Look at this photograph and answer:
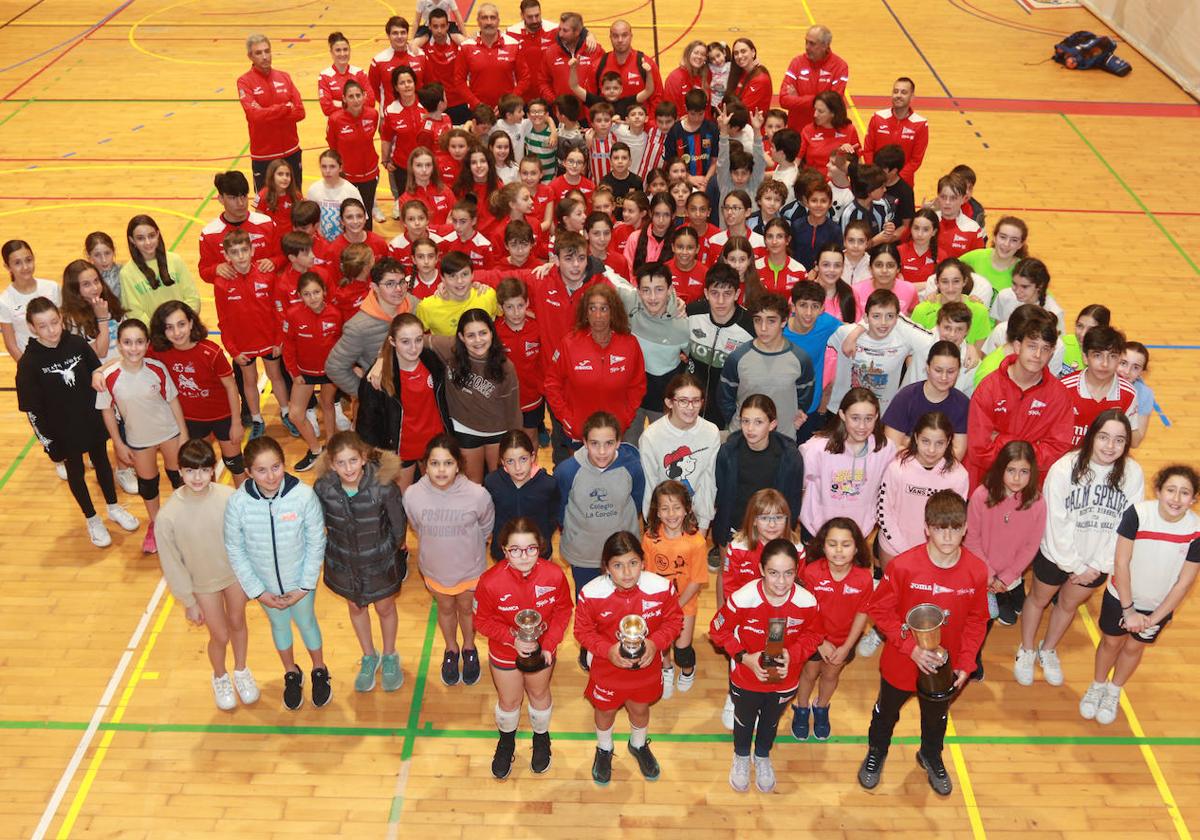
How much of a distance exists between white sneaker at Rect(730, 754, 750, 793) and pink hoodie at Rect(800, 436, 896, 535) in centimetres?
137

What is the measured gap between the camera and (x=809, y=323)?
22.3 ft

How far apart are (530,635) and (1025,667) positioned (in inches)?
129

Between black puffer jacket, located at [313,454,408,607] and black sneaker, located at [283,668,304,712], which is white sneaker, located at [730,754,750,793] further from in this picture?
black sneaker, located at [283,668,304,712]

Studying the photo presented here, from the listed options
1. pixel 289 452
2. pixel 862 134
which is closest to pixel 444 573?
pixel 289 452

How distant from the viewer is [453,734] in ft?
20.4

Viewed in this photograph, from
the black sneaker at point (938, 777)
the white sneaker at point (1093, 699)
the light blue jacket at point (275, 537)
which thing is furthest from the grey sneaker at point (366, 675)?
the white sneaker at point (1093, 699)

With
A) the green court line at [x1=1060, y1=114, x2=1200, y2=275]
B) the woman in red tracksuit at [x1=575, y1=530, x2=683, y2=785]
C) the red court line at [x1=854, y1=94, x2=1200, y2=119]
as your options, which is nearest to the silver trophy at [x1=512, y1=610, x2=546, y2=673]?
the woman in red tracksuit at [x1=575, y1=530, x2=683, y2=785]

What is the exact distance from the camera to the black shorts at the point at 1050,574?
6.21m

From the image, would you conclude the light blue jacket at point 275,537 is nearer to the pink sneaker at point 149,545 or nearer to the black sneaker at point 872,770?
the pink sneaker at point 149,545

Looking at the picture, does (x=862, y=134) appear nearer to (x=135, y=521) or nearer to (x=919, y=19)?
(x=919, y=19)

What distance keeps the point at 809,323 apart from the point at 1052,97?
1116 centimetres

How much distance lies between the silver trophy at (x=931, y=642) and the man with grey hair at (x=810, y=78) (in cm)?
732

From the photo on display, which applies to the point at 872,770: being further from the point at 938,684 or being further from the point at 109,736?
the point at 109,736

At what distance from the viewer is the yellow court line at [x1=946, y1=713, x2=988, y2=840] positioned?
18.6ft
